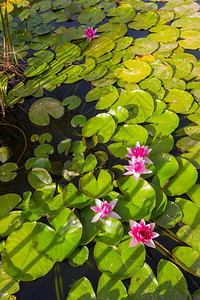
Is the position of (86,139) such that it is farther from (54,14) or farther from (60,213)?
(54,14)

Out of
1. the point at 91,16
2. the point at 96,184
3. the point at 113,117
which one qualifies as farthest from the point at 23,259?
the point at 91,16

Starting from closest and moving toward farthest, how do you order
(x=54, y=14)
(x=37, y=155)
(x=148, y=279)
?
(x=148, y=279), (x=37, y=155), (x=54, y=14)

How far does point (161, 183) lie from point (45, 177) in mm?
1017

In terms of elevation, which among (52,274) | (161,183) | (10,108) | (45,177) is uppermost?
(10,108)

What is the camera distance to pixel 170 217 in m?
1.70

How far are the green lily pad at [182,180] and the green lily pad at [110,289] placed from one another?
2.56 ft

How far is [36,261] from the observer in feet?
5.16

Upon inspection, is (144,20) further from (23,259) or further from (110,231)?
(23,259)

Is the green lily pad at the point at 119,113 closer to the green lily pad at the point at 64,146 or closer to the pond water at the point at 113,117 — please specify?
the pond water at the point at 113,117

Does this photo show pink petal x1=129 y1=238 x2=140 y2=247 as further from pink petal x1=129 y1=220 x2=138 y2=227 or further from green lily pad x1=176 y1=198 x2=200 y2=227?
green lily pad x1=176 y1=198 x2=200 y2=227

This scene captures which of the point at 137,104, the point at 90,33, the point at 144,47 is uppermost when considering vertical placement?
the point at 90,33

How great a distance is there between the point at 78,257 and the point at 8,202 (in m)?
0.78

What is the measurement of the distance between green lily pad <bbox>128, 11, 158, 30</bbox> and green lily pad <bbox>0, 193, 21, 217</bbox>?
3119 millimetres

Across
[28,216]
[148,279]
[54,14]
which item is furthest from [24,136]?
[54,14]
